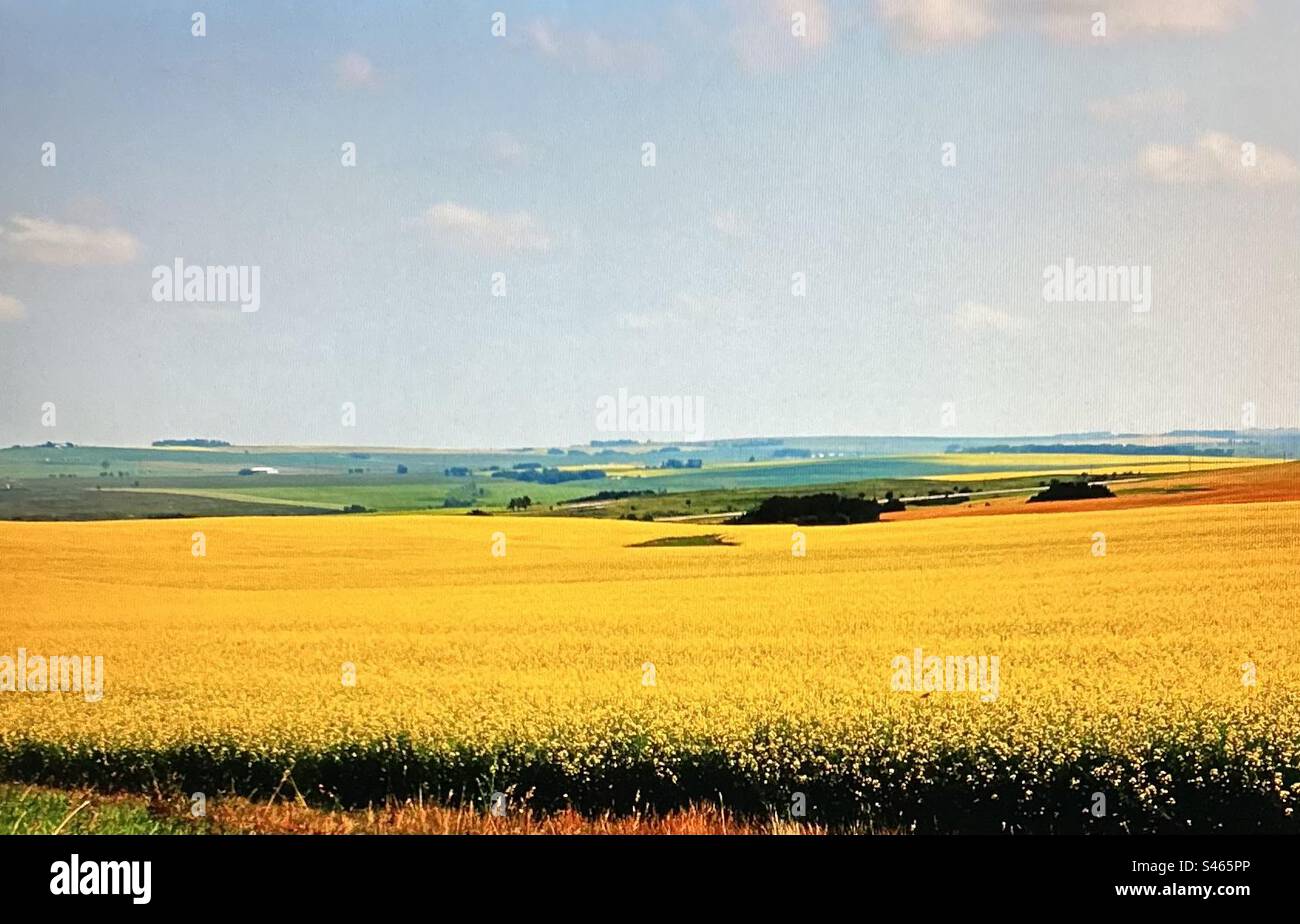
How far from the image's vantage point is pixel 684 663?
6305 millimetres

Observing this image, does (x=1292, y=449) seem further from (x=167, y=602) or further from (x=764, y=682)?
(x=167, y=602)

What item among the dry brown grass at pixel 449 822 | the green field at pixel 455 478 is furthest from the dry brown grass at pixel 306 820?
the green field at pixel 455 478

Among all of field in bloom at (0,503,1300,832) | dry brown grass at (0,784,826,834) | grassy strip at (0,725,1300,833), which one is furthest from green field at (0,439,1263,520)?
dry brown grass at (0,784,826,834)

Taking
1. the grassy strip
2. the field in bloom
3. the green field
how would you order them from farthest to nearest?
the green field, the field in bloom, the grassy strip

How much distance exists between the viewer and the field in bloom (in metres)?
5.57

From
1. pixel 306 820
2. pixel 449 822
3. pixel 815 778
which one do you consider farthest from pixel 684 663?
pixel 306 820

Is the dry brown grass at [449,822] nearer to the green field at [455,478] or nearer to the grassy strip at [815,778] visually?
the grassy strip at [815,778]

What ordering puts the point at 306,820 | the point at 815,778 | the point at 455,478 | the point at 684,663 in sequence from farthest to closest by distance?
the point at 455,478
the point at 684,663
the point at 306,820
the point at 815,778

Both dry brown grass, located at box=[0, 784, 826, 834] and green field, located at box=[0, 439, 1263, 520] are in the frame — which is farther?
green field, located at box=[0, 439, 1263, 520]

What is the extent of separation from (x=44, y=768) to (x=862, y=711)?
3835 mm

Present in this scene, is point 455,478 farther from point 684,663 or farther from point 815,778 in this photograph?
point 815,778

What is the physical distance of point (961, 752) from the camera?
5582 millimetres

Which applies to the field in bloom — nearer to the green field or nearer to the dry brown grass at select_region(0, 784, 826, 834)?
the dry brown grass at select_region(0, 784, 826, 834)
